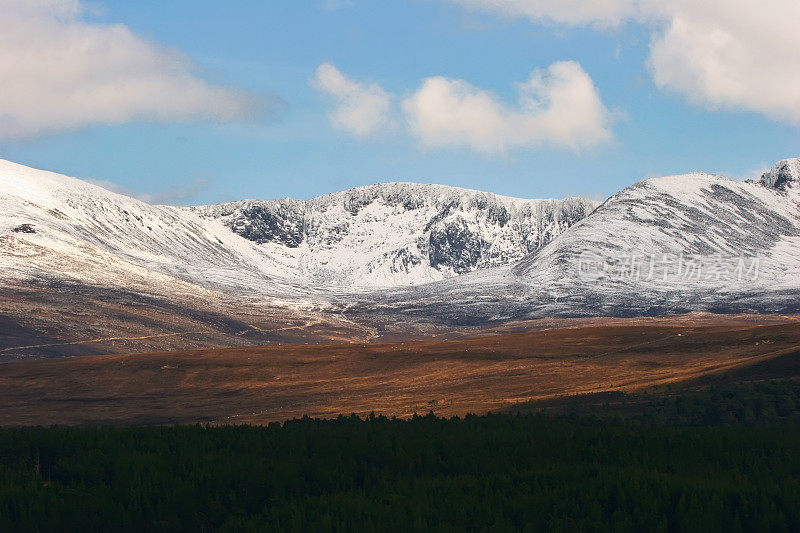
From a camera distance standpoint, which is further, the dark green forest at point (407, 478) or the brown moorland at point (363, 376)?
the brown moorland at point (363, 376)

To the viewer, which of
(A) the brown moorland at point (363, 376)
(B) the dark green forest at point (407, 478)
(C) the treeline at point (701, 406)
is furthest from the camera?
(A) the brown moorland at point (363, 376)

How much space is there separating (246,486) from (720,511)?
34.9 feet

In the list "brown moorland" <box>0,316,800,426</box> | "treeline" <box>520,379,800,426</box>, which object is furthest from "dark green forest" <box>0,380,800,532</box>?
"brown moorland" <box>0,316,800,426</box>

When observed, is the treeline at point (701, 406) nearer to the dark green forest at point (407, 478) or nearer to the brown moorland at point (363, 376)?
the brown moorland at point (363, 376)

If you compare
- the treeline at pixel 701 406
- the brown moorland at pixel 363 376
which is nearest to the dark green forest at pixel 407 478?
the treeline at pixel 701 406

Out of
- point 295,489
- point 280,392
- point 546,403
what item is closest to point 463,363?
point 280,392

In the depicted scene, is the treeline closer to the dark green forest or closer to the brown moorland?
the brown moorland

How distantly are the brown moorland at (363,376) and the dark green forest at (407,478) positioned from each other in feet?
76.6

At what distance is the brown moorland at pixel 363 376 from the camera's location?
5975 cm

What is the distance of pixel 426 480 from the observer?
20875 mm

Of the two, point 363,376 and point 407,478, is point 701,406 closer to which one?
point 407,478

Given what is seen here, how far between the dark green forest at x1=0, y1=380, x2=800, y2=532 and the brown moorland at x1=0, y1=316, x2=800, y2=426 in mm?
23363

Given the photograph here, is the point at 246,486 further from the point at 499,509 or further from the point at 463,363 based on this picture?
the point at 463,363

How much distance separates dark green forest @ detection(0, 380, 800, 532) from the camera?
16.8 metres
